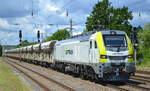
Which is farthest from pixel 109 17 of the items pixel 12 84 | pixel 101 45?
pixel 101 45

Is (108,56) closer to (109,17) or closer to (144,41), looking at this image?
(144,41)

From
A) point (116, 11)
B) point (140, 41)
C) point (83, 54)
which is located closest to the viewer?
point (83, 54)

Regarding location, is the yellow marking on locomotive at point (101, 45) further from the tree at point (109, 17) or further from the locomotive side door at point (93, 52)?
the tree at point (109, 17)

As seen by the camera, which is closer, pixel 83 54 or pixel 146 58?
pixel 83 54

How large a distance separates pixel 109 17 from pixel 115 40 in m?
58.9

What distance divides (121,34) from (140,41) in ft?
180

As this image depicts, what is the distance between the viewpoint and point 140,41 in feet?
251

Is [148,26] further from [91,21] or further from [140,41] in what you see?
[91,21]

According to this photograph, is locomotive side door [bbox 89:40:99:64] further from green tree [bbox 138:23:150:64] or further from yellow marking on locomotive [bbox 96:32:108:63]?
green tree [bbox 138:23:150:64]

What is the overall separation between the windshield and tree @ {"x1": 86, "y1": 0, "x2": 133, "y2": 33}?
53.3 m

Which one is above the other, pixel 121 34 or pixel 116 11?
pixel 116 11

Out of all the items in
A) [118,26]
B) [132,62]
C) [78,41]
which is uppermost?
[118,26]

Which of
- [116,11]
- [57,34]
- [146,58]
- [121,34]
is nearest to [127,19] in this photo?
[116,11]

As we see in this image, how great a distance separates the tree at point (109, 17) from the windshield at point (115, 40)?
53.3 metres
